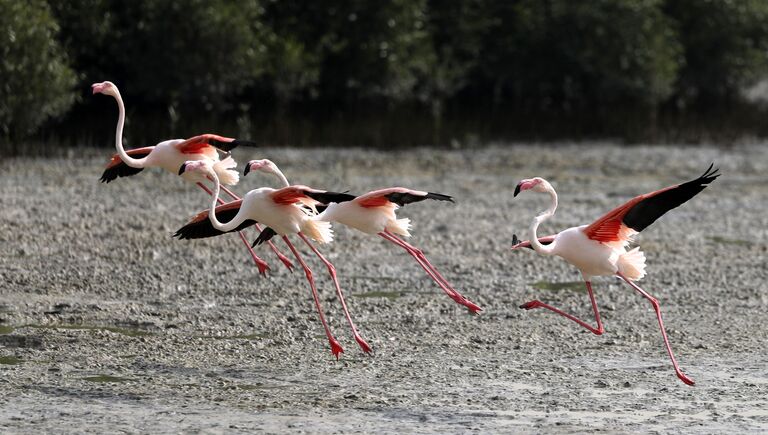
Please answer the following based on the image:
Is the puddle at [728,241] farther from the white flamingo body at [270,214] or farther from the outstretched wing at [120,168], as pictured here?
the outstretched wing at [120,168]

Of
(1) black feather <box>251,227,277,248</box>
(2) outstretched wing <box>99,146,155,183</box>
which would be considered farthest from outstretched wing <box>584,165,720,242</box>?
(2) outstretched wing <box>99,146,155,183</box>

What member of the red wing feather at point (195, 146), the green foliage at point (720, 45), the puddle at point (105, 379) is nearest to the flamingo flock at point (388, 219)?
the red wing feather at point (195, 146)

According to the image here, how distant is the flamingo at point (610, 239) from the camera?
741 centimetres

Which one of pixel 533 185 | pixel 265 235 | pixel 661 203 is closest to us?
pixel 533 185

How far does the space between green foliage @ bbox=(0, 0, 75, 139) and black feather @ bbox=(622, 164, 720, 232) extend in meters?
11.6

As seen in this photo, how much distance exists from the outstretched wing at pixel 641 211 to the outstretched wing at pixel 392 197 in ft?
3.54

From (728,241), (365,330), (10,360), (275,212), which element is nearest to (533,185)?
(275,212)

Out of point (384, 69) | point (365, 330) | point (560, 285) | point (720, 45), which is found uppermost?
point (720, 45)

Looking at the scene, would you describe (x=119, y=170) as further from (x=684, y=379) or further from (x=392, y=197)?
(x=684, y=379)

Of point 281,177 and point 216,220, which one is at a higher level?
point 281,177

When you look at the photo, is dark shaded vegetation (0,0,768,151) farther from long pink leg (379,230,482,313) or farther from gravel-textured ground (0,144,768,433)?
long pink leg (379,230,482,313)

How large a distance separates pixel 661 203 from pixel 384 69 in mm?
15692

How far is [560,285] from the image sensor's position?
10703 mm

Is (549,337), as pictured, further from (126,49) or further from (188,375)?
(126,49)
